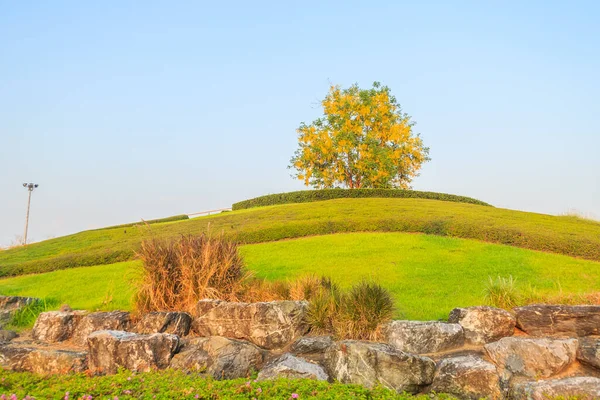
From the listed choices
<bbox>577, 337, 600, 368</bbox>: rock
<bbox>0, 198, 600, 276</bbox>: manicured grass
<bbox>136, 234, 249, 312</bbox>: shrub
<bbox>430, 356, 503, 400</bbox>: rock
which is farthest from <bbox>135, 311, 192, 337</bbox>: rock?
<bbox>0, 198, 600, 276</bbox>: manicured grass

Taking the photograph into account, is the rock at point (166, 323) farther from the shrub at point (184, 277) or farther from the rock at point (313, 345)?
the rock at point (313, 345)

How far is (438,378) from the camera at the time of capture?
5949 mm

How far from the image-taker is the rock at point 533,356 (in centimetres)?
600

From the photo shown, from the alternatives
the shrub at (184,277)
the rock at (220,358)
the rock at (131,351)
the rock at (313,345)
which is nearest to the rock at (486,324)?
the rock at (313,345)

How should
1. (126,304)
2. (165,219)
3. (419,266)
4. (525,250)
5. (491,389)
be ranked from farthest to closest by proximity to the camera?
(165,219) → (525,250) → (419,266) → (126,304) → (491,389)

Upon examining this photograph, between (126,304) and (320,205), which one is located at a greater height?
(320,205)

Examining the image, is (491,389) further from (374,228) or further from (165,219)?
(165,219)

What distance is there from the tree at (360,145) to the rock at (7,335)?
2795 centimetres

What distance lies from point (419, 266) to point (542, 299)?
4.12 m

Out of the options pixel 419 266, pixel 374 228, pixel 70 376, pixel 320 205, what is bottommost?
pixel 70 376

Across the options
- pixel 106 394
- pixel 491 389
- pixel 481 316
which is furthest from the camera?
pixel 481 316

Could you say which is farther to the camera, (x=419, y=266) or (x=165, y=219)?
(x=165, y=219)

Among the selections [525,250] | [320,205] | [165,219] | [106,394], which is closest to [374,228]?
[525,250]

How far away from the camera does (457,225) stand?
52.9 ft
